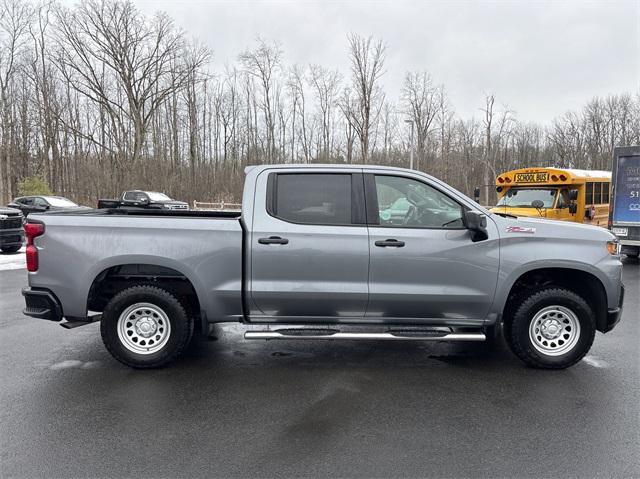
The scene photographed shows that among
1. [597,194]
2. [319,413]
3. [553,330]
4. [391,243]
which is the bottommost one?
[319,413]

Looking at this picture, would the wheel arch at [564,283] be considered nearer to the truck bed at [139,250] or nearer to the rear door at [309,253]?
the rear door at [309,253]

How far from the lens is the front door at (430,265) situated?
4301mm

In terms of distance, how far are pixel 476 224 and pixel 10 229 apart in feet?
44.9

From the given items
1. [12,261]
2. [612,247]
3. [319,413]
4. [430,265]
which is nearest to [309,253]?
[430,265]

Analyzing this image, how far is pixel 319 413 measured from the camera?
3.59 meters

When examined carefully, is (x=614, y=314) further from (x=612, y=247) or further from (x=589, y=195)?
(x=589, y=195)

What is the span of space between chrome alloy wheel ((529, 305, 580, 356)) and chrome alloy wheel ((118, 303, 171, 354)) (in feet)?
12.2

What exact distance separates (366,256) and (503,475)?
6.94ft

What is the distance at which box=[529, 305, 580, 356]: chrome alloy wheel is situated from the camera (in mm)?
4492

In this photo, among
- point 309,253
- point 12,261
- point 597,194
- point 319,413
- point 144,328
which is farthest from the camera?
point 597,194

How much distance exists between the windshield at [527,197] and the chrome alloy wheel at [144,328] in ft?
33.6

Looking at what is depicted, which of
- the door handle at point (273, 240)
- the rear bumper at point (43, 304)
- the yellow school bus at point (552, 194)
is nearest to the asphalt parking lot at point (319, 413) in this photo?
the rear bumper at point (43, 304)

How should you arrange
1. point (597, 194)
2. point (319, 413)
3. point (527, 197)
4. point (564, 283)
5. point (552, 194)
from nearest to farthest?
point (319, 413)
point (564, 283)
point (552, 194)
point (527, 197)
point (597, 194)

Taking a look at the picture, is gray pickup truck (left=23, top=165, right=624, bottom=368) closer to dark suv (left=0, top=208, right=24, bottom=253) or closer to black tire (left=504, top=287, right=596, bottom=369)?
black tire (left=504, top=287, right=596, bottom=369)
